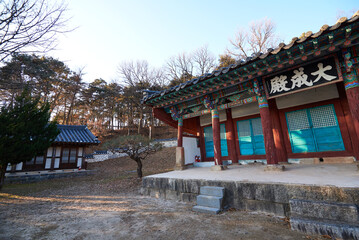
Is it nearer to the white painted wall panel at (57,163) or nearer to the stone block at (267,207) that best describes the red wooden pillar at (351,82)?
the stone block at (267,207)

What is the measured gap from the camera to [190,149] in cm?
918

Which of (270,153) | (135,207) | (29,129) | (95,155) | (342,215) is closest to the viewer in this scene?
(342,215)

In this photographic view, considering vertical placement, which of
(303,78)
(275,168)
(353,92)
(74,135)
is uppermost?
(74,135)

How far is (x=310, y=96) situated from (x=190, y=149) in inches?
232

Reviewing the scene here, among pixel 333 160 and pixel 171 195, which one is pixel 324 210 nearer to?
pixel 171 195

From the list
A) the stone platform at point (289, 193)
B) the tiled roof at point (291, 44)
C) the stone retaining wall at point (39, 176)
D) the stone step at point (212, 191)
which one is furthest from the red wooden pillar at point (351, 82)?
the stone retaining wall at point (39, 176)

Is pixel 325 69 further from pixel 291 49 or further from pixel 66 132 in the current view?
pixel 66 132

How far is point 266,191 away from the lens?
365cm

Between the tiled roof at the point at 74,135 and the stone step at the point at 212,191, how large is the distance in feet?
44.4

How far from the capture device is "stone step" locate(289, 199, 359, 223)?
8.56 ft

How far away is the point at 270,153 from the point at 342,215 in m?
2.56

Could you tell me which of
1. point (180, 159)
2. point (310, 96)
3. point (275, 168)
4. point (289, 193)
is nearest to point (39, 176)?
point (180, 159)

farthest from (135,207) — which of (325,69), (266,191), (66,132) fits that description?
(66,132)

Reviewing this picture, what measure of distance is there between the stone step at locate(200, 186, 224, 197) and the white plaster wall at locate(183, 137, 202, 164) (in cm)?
430
